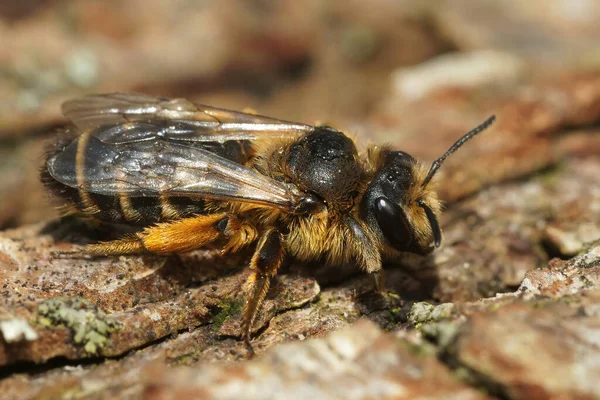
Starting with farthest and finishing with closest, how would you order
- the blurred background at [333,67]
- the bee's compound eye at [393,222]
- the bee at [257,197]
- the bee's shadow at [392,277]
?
the blurred background at [333,67]
the bee's shadow at [392,277]
the bee at [257,197]
the bee's compound eye at [393,222]

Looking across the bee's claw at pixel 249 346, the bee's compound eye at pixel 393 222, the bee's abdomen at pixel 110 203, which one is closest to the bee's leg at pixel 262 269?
the bee's claw at pixel 249 346

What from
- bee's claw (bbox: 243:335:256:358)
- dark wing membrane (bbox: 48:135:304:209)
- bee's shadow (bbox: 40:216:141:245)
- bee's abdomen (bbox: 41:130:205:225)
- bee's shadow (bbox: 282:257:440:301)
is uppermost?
dark wing membrane (bbox: 48:135:304:209)

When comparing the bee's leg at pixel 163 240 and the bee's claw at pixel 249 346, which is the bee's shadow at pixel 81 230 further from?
the bee's claw at pixel 249 346

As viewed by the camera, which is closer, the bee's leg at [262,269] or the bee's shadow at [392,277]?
the bee's leg at [262,269]

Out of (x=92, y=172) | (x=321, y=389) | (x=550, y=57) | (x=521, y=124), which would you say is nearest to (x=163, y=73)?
(x=92, y=172)

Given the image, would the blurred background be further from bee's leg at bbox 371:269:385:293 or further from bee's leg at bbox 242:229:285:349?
bee's leg at bbox 242:229:285:349

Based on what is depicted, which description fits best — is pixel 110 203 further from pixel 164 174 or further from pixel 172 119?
pixel 172 119

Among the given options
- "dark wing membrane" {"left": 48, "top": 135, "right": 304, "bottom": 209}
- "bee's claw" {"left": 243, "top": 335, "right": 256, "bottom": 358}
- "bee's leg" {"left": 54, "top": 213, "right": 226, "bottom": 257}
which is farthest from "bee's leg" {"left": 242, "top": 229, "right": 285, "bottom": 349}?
"bee's leg" {"left": 54, "top": 213, "right": 226, "bottom": 257}

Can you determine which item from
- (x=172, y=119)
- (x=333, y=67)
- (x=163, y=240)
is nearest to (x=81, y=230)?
(x=163, y=240)
